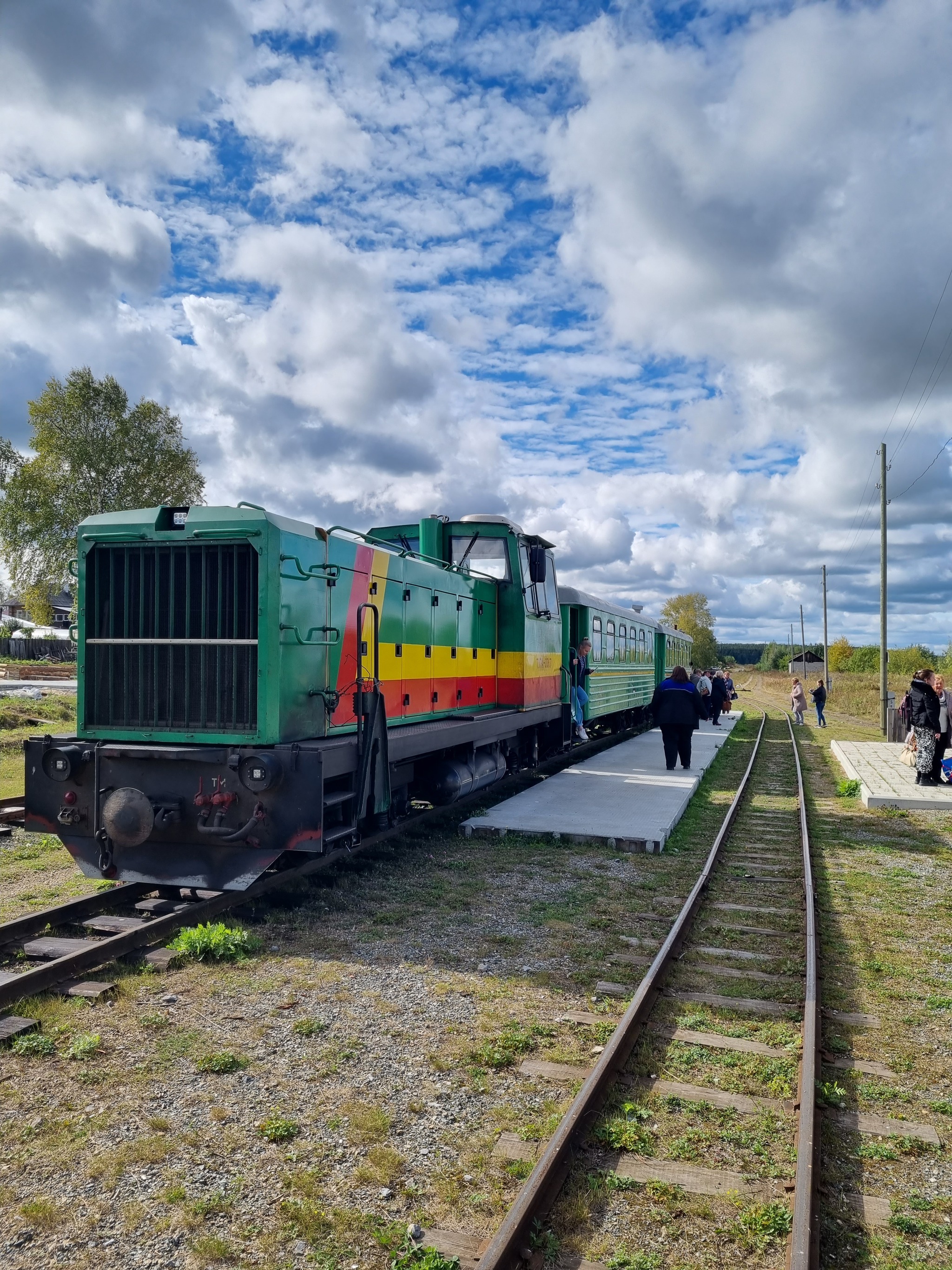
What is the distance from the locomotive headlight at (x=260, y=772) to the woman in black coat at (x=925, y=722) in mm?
9728

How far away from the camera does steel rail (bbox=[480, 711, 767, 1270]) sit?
275cm

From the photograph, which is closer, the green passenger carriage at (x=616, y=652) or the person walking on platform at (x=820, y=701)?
the green passenger carriage at (x=616, y=652)

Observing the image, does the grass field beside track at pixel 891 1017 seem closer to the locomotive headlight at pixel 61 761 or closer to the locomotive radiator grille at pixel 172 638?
the locomotive radiator grille at pixel 172 638

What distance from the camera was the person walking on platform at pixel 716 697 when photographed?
24938 mm

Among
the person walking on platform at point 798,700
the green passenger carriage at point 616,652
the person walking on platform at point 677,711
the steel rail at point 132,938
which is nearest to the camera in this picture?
the steel rail at point 132,938

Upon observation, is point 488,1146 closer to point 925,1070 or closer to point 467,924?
point 925,1070

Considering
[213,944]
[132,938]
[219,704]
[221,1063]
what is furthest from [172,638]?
[221,1063]

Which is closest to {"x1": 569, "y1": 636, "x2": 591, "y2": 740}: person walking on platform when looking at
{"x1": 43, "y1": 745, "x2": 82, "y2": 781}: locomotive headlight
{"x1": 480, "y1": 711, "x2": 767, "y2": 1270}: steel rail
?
{"x1": 480, "y1": 711, "x2": 767, "y2": 1270}: steel rail

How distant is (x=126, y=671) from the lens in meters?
6.41

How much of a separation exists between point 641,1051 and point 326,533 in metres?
4.23

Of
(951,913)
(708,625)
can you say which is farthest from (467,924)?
(708,625)

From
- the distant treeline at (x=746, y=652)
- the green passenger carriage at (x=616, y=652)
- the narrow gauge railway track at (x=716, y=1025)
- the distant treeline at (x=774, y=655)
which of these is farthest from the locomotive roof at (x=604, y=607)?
the distant treeline at (x=746, y=652)

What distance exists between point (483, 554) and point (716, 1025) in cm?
725

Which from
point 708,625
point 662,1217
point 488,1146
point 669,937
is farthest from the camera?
point 708,625
